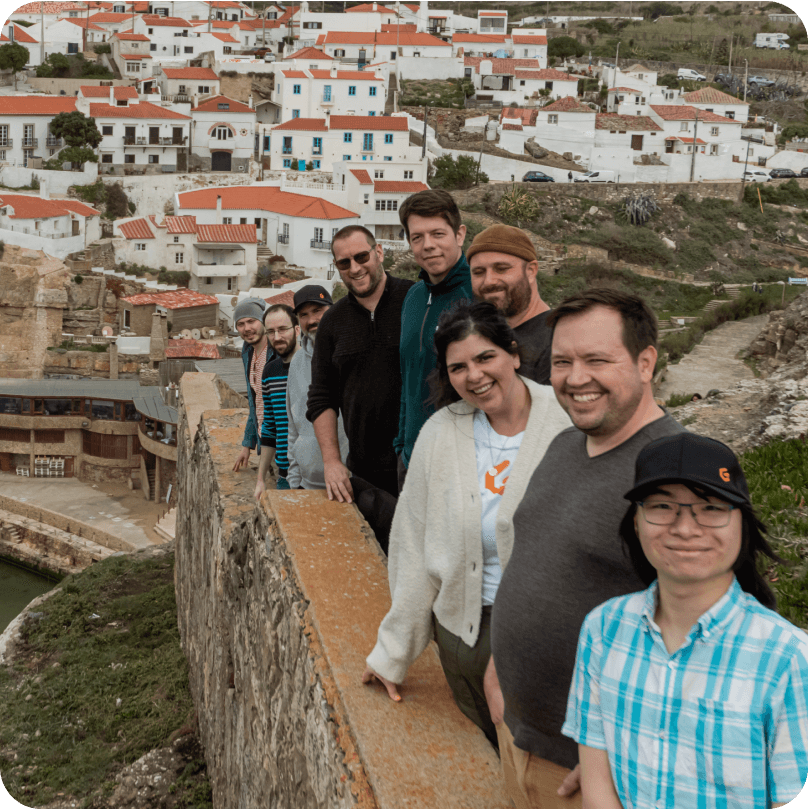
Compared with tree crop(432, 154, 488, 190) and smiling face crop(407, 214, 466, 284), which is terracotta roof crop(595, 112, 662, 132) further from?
smiling face crop(407, 214, 466, 284)

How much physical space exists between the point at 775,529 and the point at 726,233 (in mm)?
42225

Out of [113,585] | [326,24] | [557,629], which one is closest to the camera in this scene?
[557,629]

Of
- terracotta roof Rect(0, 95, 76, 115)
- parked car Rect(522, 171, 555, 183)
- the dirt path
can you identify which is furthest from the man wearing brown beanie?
terracotta roof Rect(0, 95, 76, 115)

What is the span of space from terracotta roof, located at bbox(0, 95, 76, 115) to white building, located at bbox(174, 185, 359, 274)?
29.9ft

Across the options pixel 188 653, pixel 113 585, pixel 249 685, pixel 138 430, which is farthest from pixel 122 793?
pixel 138 430

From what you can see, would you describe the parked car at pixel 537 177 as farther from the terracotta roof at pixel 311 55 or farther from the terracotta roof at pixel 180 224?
the terracotta roof at pixel 180 224

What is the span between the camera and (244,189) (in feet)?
139

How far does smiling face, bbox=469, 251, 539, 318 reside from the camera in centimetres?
291

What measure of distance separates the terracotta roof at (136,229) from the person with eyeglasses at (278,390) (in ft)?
116

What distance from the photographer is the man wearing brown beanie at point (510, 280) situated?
290cm

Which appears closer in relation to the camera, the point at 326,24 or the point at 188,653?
the point at 188,653

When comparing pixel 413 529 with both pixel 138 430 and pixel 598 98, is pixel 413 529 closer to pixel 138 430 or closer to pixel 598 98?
pixel 138 430

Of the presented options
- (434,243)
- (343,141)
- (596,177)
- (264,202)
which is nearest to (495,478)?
(434,243)

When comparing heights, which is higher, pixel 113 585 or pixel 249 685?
pixel 249 685
